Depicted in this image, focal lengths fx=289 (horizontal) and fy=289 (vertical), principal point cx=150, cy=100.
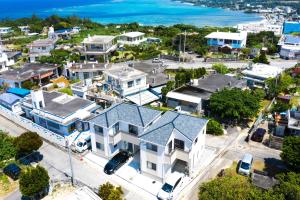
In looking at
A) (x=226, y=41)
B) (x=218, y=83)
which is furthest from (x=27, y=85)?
(x=226, y=41)

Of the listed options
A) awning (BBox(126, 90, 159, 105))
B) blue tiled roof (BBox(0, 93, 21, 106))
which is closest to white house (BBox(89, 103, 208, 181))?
awning (BBox(126, 90, 159, 105))

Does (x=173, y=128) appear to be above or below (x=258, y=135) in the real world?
above

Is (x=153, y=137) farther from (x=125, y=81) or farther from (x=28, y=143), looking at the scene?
(x=125, y=81)

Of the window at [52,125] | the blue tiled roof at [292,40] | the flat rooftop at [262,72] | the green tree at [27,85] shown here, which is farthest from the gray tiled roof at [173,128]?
the blue tiled roof at [292,40]

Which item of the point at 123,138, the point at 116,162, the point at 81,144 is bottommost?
the point at 116,162

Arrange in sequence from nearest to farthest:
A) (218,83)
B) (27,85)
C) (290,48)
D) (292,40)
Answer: (218,83), (27,85), (290,48), (292,40)

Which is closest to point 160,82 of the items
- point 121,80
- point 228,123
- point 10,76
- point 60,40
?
point 121,80
